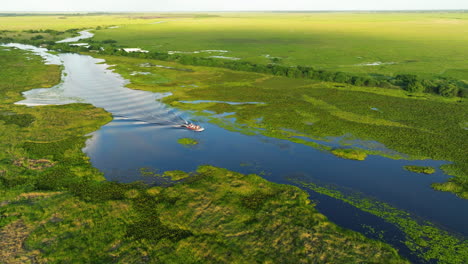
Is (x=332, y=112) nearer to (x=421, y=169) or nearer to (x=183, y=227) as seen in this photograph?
(x=421, y=169)

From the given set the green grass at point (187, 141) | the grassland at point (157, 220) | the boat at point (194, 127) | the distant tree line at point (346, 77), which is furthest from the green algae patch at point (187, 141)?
the distant tree line at point (346, 77)

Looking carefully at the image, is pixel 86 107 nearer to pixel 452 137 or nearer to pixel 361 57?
pixel 452 137

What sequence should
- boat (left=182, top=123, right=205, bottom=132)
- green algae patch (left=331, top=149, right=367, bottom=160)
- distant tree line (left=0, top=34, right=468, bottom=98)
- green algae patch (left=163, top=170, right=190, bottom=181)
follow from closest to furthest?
1. green algae patch (left=163, top=170, right=190, bottom=181)
2. green algae patch (left=331, top=149, right=367, bottom=160)
3. boat (left=182, top=123, right=205, bottom=132)
4. distant tree line (left=0, top=34, right=468, bottom=98)

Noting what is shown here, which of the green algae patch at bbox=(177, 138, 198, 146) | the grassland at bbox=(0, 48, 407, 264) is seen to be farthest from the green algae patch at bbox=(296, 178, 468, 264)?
the green algae patch at bbox=(177, 138, 198, 146)

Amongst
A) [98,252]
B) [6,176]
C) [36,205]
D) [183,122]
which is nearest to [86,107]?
[183,122]

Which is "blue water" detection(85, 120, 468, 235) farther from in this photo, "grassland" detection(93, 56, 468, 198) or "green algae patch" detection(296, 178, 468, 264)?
"grassland" detection(93, 56, 468, 198)

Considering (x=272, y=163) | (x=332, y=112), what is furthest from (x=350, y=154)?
(x=332, y=112)
